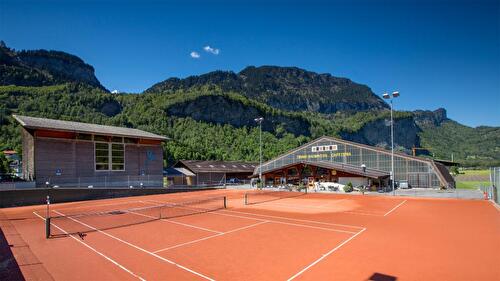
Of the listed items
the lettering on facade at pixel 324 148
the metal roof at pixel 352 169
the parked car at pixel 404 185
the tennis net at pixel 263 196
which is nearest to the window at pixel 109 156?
the tennis net at pixel 263 196

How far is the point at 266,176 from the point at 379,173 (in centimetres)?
2064

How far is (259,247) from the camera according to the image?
13.1m

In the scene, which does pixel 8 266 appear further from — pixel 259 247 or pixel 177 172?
pixel 177 172

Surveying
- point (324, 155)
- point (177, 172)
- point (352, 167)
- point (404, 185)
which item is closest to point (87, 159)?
point (177, 172)

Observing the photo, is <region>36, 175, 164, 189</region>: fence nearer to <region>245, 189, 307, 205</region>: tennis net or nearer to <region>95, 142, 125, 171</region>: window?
<region>95, 142, 125, 171</region>: window

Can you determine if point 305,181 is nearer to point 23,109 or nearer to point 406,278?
point 406,278

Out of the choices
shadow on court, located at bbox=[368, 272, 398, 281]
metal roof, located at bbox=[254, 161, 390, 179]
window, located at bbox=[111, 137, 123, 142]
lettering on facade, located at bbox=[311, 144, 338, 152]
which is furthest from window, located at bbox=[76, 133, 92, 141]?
shadow on court, located at bbox=[368, 272, 398, 281]

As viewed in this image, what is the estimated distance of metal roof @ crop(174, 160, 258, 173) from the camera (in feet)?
203

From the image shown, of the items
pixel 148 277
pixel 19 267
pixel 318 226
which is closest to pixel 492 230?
pixel 318 226

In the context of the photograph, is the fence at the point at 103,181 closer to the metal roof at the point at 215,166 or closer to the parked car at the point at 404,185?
the metal roof at the point at 215,166

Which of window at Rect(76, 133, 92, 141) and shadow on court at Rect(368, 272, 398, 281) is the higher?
window at Rect(76, 133, 92, 141)

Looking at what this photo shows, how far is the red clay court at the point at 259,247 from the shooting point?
999cm

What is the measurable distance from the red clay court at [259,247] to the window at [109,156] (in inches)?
870

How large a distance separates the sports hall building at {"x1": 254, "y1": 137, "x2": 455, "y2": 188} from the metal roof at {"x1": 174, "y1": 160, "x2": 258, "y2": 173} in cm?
1118
